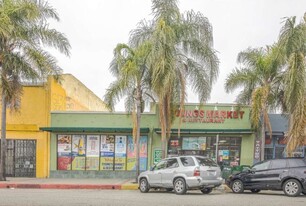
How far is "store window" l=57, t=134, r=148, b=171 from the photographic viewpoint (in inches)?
1030

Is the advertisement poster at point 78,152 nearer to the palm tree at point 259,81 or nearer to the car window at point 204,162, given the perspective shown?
the palm tree at point 259,81

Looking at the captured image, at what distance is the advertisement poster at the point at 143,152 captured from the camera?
26031mm

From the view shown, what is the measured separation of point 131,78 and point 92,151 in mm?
6759

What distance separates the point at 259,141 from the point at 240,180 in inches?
285

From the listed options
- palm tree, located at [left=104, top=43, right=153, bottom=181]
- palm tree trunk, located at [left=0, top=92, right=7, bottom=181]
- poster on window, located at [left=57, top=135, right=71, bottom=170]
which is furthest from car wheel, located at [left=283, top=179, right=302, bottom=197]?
palm tree trunk, located at [left=0, top=92, right=7, bottom=181]

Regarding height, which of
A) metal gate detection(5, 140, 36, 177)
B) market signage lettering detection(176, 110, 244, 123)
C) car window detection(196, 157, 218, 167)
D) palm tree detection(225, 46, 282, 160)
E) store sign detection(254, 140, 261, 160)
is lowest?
metal gate detection(5, 140, 36, 177)

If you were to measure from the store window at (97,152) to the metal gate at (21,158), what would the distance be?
1.50 m

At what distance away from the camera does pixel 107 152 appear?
1034 inches

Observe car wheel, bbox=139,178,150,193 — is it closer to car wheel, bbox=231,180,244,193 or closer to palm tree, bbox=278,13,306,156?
car wheel, bbox=231,180,244,193

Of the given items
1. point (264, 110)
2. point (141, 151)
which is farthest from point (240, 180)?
point (141, 151)

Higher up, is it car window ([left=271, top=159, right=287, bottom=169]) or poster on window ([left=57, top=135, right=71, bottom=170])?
car window ([left=271, top=159, right=287, bottom=169])

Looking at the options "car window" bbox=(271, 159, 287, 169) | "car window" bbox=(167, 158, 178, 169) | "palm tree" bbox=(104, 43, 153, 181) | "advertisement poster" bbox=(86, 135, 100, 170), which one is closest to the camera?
"car window" bbox=(271, 159, 287, 169)

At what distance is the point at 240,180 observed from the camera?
61.0 feet

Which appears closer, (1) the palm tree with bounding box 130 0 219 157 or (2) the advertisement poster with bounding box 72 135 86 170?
(1) the palm tree with bounding box 130 0 219 157
